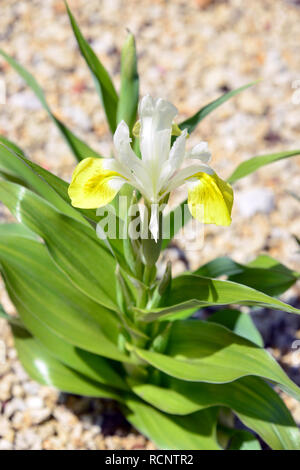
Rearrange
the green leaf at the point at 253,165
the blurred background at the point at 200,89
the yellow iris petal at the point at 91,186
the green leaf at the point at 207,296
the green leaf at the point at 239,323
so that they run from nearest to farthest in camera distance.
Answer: the yellow iris petal at the point at 91,186 < the green leaf at the point at 207,296 < the green leaf at the point at 253,165 < the green leaf at the point at 239,323 < the blurred background at the point at 200,89

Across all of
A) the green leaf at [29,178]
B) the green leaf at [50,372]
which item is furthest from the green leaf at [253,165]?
the green leaf at [50,372]

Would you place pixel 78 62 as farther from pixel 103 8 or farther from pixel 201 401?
pixel 201 401

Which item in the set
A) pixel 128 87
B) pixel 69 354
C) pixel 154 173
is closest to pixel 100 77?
pixel 128 87

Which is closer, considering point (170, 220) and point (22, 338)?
point (170, 220)

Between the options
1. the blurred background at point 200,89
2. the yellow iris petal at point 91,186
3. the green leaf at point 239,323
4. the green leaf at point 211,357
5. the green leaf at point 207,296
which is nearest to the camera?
the yellow iris petal at point 91,186

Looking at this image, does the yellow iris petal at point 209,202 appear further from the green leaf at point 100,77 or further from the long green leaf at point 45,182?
the green leaf at point 100,77

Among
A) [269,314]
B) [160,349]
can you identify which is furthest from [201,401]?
[269,314]
